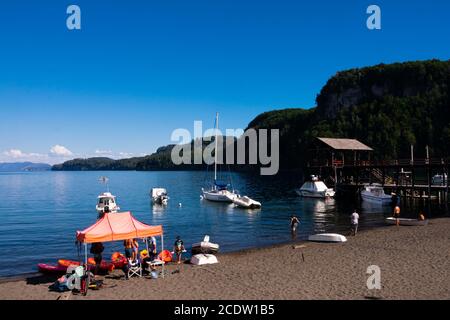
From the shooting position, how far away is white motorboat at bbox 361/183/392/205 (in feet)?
195

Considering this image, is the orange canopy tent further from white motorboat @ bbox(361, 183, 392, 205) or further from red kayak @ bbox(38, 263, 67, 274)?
white motorboat @ bbox(361, 183, 392, 205)

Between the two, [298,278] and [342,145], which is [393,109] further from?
[298,278]

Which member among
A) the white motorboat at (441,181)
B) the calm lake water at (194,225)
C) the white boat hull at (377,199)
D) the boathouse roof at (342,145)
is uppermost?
the boathouse roof at (342,145)

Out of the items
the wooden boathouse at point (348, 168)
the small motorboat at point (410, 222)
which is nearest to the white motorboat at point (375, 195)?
the wooden boathouse at point (348, 168)

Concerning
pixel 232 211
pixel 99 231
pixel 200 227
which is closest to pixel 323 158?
pixel 232 211

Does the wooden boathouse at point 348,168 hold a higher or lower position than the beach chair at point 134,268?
higher

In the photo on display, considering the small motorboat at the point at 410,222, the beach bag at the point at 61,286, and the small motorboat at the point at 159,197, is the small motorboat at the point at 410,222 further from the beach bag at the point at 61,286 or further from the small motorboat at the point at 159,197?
the small motorboat at the point at 159,197

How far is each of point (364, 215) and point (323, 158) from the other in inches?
1400

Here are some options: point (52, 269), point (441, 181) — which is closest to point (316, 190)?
point (441, 181)

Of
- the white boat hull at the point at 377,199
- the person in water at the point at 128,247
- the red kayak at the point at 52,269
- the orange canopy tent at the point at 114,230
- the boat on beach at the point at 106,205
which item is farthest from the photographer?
the white boat hull at the point at 377,199

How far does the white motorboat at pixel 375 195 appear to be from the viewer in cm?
5938

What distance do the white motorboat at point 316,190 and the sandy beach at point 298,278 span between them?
42355mm

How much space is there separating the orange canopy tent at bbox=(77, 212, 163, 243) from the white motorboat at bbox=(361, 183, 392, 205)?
47.0 m
